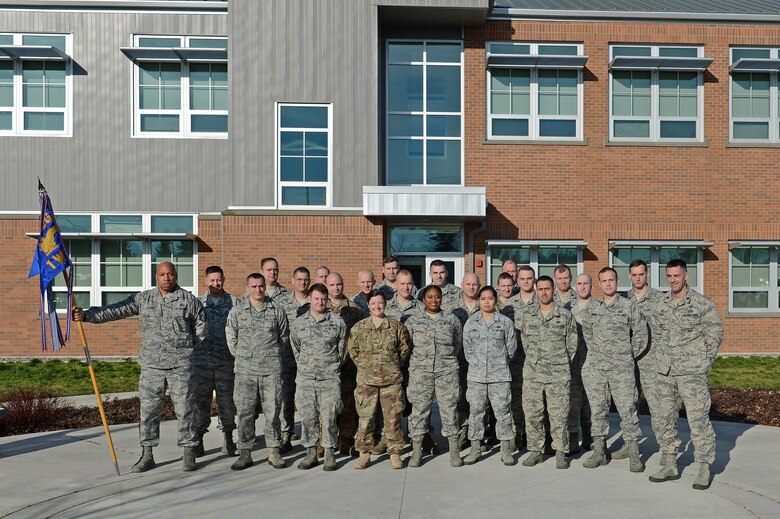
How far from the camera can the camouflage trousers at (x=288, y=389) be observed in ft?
25.3

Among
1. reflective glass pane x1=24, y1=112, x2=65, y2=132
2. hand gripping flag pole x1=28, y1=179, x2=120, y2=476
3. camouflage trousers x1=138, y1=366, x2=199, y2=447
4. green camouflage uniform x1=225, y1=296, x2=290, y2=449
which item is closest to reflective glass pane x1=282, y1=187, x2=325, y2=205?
reflective glass pane x1=24, y1=112, x2=65, y2=132

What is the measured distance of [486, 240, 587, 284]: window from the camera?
16.9 meters

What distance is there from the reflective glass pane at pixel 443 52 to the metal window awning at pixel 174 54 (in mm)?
4826

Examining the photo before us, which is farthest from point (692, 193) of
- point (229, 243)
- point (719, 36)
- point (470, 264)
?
point (229, 243)

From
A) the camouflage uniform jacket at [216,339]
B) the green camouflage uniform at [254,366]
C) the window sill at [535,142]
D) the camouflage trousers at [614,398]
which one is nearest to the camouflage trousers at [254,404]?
the green camouflage uniform at [254,366]

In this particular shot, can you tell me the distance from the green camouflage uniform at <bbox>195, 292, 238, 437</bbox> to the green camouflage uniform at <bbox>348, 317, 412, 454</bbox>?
148 centimetres

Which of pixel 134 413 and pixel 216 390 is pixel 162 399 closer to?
pixel 216 390

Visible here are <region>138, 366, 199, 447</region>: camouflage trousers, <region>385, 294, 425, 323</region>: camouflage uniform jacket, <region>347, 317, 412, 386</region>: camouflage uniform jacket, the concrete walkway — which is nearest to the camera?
the concrete walkway

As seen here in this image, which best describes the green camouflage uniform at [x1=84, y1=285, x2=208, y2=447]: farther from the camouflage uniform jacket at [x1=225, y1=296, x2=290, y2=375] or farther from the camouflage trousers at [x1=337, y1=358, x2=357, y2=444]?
the camouflage trousers at [x1=337, y1=358, x2=357, y2=444]

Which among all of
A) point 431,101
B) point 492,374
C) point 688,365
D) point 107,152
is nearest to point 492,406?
point 492,374

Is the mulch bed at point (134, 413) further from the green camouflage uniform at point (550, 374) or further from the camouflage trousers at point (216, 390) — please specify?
the green camouflage uniform at point (550, 374)

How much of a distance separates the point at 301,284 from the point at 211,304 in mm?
1028

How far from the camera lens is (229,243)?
15.7m

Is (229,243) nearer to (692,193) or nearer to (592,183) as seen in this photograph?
(592,183)
